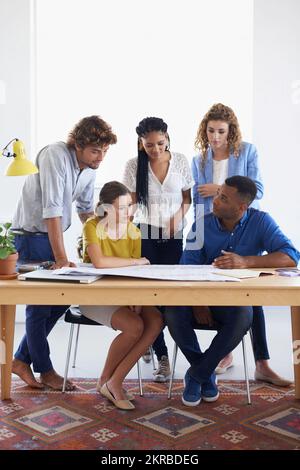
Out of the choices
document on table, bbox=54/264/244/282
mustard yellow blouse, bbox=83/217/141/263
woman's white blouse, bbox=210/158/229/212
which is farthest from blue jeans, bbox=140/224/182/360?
document on table, bbox=54/264/244/282

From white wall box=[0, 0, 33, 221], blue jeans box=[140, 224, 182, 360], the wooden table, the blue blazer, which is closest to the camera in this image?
the wooden table

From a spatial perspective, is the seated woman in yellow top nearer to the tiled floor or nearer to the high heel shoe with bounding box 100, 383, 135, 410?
the high heel shoe with bounding box 100, 383, 135, 410

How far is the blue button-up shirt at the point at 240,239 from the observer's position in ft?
9.07

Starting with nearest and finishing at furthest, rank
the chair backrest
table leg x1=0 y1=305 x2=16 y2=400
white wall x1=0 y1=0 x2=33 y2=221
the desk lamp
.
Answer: the desk lamp, table leg x1=0 y1=305 x2=16 y2=400, the chair backrest, white wall x1=0 y1=0 x2=33 y2=221

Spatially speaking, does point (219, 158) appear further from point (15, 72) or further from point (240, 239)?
point (15, 72)

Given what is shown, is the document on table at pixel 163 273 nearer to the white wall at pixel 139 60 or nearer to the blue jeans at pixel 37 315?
the blue jeans at pixel 37 315

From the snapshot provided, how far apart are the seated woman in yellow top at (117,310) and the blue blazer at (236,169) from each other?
0.64 m

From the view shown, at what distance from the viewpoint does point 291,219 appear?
4.69 meters

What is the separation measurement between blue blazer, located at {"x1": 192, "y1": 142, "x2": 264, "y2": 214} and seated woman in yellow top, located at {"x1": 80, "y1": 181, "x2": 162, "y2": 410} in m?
0.64

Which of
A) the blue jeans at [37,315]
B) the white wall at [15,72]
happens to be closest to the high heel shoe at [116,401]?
the blue jeans at [37,315]

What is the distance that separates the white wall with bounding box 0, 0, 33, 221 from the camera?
4430 mm

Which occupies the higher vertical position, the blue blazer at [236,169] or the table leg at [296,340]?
the blue blazer at [236,169]

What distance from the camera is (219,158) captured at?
3273mm
